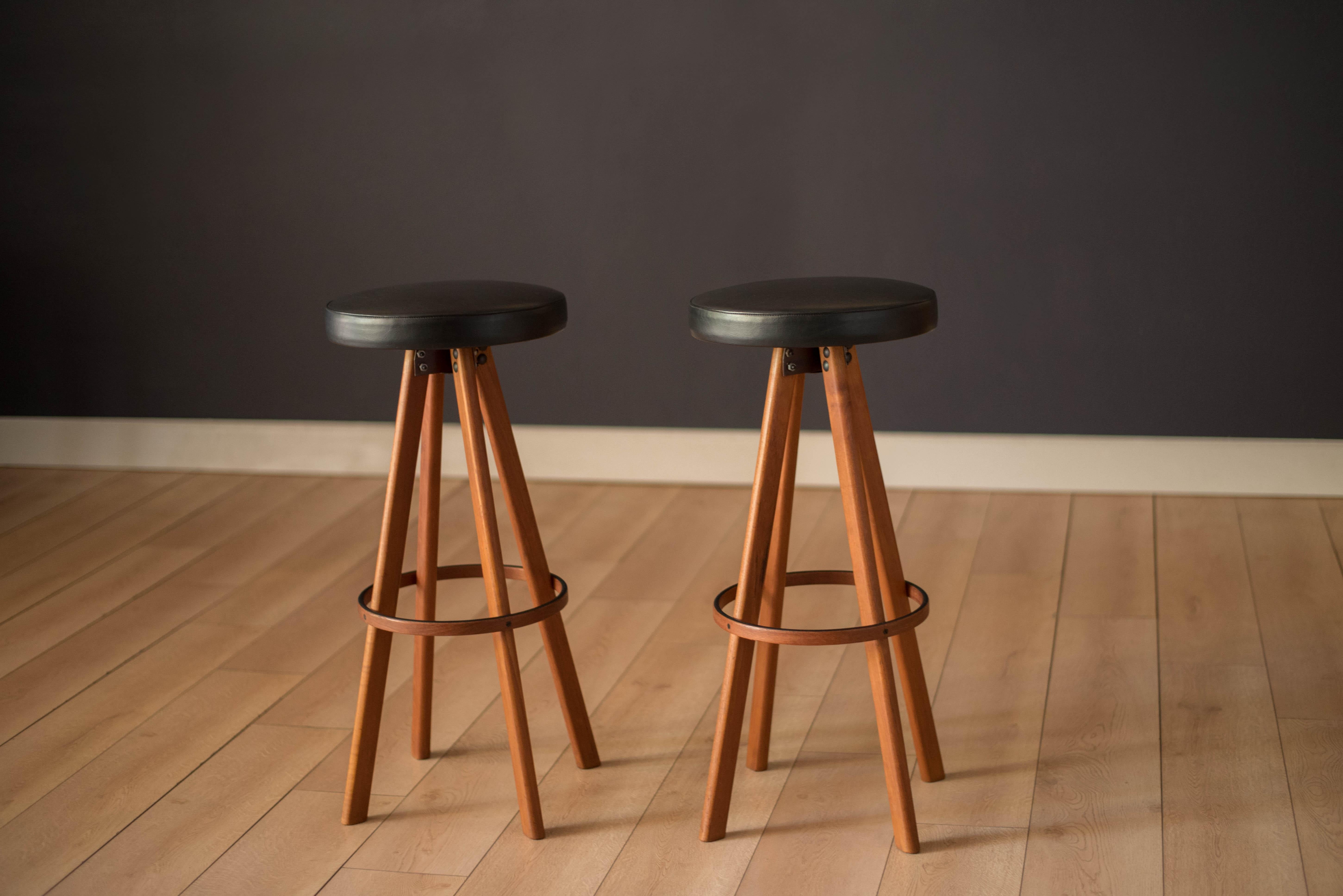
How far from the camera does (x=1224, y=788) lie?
214cm

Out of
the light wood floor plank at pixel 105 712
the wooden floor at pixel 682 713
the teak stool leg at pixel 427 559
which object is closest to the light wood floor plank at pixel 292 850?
the wooden floor at pixel 682 713

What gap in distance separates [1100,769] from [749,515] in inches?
29.6

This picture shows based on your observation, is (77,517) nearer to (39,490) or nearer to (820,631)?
(39,490)

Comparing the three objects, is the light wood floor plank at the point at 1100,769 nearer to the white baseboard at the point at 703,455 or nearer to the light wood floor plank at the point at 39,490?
the white baseboard at the point at 703,455

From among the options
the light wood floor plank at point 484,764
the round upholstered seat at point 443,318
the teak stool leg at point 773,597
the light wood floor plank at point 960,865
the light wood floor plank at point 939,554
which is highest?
the round upholstered seat at point 443,318

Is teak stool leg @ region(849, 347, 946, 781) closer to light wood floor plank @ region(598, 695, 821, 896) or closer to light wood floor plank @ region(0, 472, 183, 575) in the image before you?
light wood floor plank @ region(598, 695, 821, 896)

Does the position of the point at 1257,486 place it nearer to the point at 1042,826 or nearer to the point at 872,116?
the point at 872,116

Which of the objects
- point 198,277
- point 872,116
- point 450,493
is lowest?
point 450,493

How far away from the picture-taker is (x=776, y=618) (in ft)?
7.08

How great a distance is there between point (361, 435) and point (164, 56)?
1.32 m

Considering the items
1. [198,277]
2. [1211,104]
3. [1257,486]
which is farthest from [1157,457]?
[198,277]

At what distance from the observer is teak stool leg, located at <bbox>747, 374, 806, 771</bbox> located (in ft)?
6.89

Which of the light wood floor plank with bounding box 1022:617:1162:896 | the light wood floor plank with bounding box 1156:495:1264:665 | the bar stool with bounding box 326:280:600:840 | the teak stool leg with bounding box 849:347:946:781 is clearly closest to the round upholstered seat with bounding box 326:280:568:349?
the bar stool with bounding box 326:280:600:840

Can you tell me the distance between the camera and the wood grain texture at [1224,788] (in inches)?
74.7
